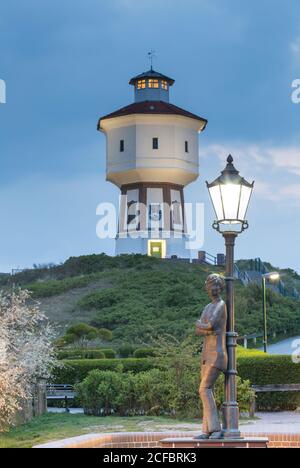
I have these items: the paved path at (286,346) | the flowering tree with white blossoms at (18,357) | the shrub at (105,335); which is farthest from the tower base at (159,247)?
the flowering tree with white blossoms at (18,357)

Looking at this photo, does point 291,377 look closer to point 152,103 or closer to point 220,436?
point 220,436

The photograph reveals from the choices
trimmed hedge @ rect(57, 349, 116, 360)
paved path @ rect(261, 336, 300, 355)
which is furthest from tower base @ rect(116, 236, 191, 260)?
trimmed hedge @ rect(57, 349, 116, 360)

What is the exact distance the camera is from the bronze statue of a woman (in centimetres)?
1237

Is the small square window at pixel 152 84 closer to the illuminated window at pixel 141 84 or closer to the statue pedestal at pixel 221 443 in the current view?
the illuminated window at pixel 141 84

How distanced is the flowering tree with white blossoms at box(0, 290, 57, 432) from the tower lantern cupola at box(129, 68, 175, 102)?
45234mm

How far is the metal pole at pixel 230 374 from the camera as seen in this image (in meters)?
12.2

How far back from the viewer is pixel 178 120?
213ft

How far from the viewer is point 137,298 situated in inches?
2199

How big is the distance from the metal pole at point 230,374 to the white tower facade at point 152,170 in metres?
51.0

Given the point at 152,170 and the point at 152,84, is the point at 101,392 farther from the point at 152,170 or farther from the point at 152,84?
the point at 152,84

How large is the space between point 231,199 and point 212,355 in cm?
192

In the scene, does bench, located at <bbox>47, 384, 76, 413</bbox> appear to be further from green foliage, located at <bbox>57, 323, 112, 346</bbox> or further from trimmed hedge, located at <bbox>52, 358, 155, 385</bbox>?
green foliage, located at <bbox>57, 323, 112, 346</bbox>

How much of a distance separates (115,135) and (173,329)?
22.7 m

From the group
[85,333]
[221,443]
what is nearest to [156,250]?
[85,333]
